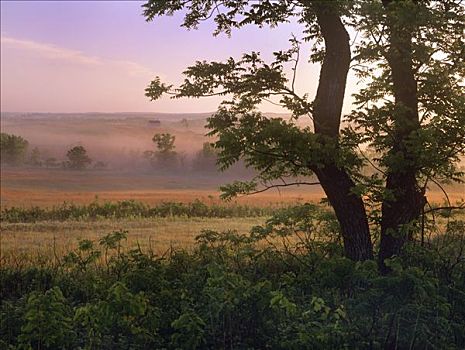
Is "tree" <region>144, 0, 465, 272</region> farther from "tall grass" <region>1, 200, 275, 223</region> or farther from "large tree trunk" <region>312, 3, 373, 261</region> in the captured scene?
"tall grass" <region>1, 200, 275, 223</region>

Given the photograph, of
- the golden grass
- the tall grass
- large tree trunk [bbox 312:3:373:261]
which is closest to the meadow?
large tree trunk [bbox 312:3:373:261]

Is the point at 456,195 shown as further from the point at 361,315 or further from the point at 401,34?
the point at 361,315

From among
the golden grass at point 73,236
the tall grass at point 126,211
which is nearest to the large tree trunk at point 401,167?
the golden grass at point 73,236

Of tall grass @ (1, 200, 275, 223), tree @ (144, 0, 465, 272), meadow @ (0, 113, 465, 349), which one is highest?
tree @ (144, 0, 465, 272)

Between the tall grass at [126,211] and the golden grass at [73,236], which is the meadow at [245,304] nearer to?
the golden grass at [73,236]

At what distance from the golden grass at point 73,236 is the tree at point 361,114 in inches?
175

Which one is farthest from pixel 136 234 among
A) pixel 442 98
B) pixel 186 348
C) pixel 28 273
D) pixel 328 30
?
pixel 186 348

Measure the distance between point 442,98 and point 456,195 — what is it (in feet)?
17.5

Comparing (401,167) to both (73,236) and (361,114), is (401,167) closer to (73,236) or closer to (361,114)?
(361,114)

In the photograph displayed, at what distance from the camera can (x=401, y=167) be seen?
8852 mm

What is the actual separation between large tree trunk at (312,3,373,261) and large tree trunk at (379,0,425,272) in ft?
1.39

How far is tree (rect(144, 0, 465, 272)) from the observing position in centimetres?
853

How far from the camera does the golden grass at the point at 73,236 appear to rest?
14.4 metres

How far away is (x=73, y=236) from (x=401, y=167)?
1349cm
